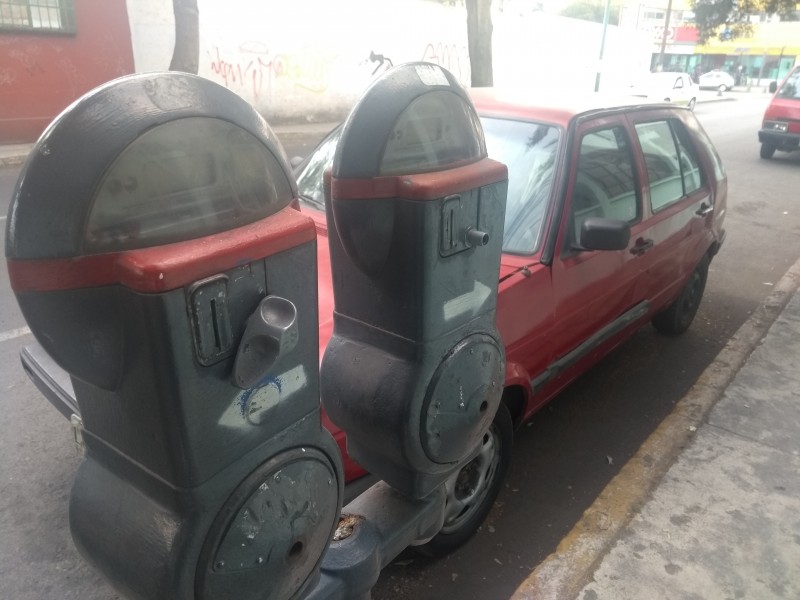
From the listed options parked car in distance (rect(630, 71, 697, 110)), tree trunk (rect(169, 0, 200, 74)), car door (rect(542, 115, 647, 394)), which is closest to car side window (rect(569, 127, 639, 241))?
car door (rect(542, 115, 647, 394))

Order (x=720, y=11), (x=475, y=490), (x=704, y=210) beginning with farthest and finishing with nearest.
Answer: (x=720, y=11)
(x=704, y=210)
(x=475, y=490)

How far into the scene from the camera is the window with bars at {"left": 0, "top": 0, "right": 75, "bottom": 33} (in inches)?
363

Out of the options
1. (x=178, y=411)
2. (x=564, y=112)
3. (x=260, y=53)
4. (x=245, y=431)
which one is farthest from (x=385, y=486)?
(x=260, y=53)

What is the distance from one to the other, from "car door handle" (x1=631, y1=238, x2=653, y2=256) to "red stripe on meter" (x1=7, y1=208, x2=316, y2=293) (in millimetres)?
2531

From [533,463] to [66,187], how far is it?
8.26 feet

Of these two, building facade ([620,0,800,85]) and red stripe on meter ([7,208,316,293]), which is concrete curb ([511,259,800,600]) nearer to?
red stripe on meter ([7,208,316,293])

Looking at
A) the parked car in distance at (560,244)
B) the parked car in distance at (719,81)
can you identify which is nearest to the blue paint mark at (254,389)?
the parked car in distance at (560,244)

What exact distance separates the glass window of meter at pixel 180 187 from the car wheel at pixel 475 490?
149 cm

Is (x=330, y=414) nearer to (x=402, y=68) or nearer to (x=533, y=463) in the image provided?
(x=402, y=68)

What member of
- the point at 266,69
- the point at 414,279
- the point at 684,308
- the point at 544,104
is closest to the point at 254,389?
the point at 414,279

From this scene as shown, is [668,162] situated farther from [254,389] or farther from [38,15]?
[38,15]

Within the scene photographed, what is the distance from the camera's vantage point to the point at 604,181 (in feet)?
9.95

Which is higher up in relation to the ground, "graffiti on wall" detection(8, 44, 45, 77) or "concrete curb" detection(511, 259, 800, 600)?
"graffiti on wall" detection(8, 44, 45, 77)

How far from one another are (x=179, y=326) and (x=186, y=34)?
31.9 ft
